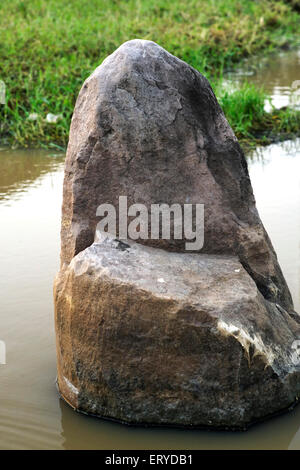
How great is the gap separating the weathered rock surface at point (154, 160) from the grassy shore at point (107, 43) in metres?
3.38

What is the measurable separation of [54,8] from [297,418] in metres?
8.82

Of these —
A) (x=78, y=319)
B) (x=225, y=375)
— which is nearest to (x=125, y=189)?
(x=78, y=319)

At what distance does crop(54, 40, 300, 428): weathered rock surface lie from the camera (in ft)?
8.39

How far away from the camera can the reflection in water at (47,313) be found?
102 inches

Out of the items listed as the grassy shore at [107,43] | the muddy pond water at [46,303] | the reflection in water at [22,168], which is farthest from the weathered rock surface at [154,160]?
the grassy shore at [107,43]

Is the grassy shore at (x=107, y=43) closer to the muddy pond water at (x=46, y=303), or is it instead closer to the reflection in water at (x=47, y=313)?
the muddy pond water at (x=46, y=303)

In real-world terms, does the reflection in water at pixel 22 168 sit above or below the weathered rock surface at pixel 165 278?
below

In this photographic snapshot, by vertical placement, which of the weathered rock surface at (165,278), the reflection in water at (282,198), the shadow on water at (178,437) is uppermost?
the weathered rock surface at (165,278)

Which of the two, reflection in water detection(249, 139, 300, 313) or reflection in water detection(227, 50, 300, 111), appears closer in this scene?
reflection in water detection(249, 139, 300, 313)

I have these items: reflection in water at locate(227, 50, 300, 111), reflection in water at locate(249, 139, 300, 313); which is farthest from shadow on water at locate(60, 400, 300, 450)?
reflection in water at locate(227, 50, 300, 111)

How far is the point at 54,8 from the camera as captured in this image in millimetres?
10375

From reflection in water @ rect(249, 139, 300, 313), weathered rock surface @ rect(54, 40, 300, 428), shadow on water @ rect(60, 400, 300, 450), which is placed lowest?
shadow on water @ rect(60, 400, 300, 450)

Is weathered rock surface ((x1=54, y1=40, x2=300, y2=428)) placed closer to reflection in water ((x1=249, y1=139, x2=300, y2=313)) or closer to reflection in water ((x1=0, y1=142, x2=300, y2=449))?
reflection in water ((x1=0, y1=142, x2=300, y2=449))
